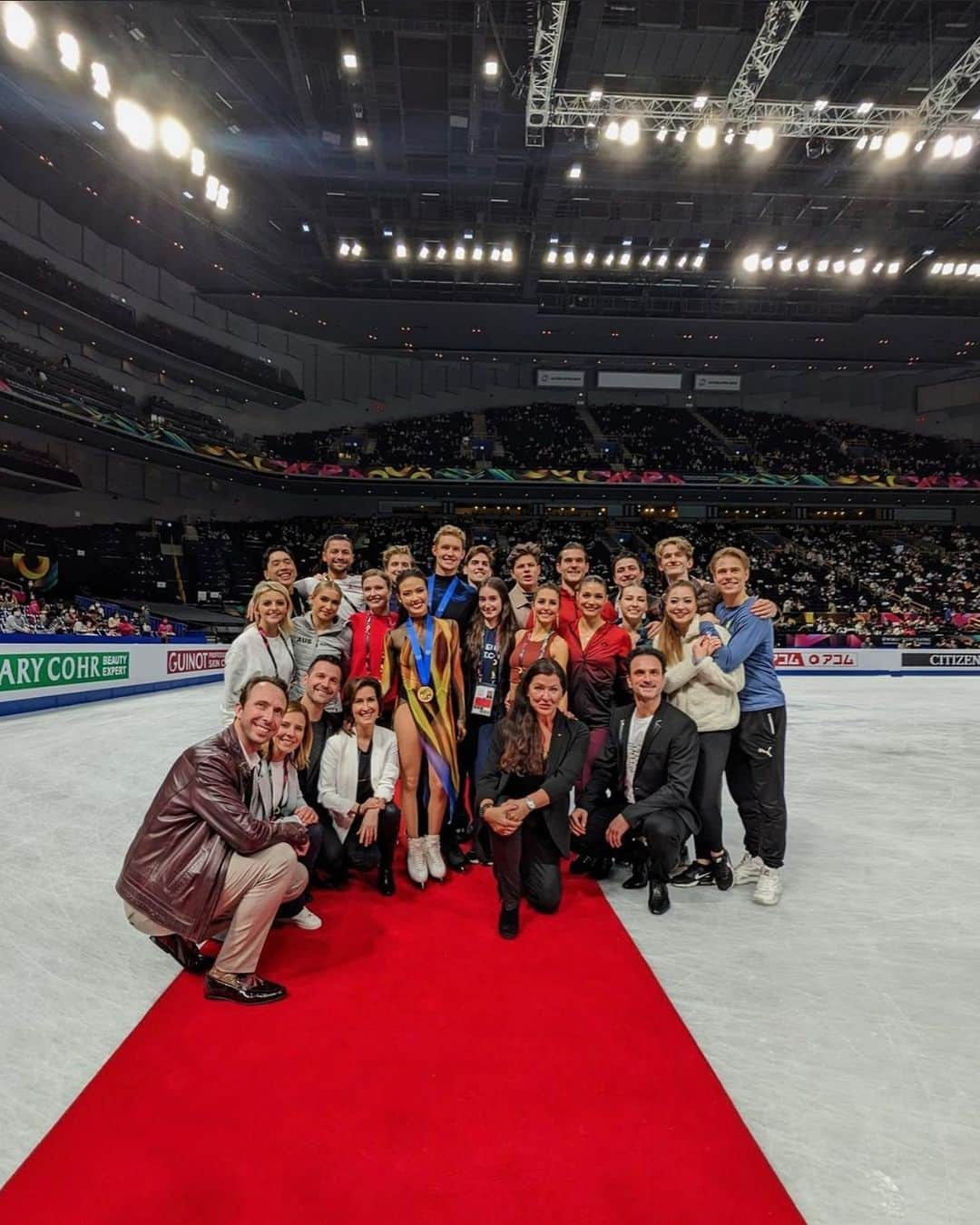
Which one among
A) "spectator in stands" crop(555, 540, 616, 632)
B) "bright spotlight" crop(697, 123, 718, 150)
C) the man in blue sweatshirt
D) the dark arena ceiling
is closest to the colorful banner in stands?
the dark arena ceiling

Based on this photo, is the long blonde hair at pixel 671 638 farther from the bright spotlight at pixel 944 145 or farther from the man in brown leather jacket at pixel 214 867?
the bright spotlight at pixel 944 145

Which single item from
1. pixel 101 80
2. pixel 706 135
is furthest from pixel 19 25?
pixel 706 135

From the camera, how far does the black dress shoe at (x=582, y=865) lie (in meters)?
3.58

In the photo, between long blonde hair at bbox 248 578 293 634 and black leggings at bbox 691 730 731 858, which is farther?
long blonde hair at bbox 248 578 293 634

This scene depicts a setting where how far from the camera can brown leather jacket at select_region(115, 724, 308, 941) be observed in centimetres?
231

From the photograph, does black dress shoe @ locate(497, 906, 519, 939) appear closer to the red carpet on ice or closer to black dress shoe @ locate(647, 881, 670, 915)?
the red carpet on ice

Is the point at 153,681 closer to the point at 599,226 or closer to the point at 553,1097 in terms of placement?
the point at 553,1097

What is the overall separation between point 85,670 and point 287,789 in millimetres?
9228

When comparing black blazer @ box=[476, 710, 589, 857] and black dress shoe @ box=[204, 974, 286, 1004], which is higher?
black blazer @ box=[476, 710, 589, 857]

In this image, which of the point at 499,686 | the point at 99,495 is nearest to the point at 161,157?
the point at 99,495

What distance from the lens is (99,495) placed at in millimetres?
21953

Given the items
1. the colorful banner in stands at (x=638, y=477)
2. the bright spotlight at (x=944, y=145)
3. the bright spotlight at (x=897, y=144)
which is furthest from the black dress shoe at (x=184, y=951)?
the colorful banner in stands at (x=638, y=477)

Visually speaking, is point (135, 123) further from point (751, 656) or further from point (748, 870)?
point (748, 870)

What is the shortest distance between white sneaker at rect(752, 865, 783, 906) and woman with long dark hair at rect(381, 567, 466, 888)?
1.57 metres
